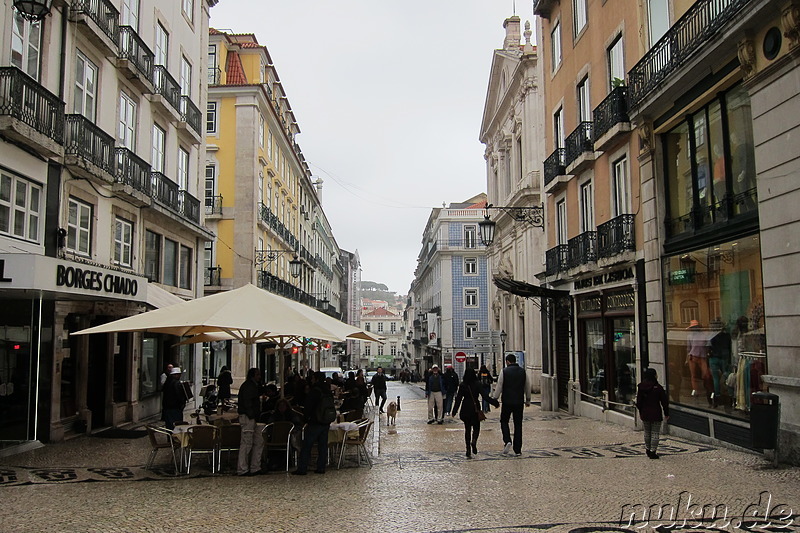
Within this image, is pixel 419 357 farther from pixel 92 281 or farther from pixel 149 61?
pixel 92 281

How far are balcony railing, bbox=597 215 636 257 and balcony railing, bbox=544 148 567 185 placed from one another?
4.20m

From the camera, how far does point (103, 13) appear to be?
51.1 ft

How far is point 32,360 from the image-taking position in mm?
12953

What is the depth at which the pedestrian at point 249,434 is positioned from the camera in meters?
9.80

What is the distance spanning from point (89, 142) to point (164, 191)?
5058 millimetres

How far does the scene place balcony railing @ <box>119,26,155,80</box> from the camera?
1677cm

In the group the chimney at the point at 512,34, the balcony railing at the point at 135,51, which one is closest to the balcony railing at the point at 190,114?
the balcony railing at the point at 135,51

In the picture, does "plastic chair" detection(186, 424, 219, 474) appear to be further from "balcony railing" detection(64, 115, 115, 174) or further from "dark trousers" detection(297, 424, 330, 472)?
"balcony railing" detection(64, 115, 115, 174)

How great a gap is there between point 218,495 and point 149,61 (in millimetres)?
14045

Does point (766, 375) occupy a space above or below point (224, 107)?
below

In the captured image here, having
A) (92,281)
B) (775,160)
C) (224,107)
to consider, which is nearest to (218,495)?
(92,281)

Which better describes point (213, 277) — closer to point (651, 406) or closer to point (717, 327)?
point (717, 327)

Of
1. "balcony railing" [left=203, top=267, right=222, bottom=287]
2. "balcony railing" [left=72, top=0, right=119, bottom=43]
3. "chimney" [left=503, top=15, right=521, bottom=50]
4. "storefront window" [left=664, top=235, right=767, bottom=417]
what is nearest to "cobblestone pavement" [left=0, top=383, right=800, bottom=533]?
"storefront window" [left=664, top=235, right=767, bottom=417]

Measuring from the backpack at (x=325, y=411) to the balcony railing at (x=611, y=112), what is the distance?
10.1 metres
